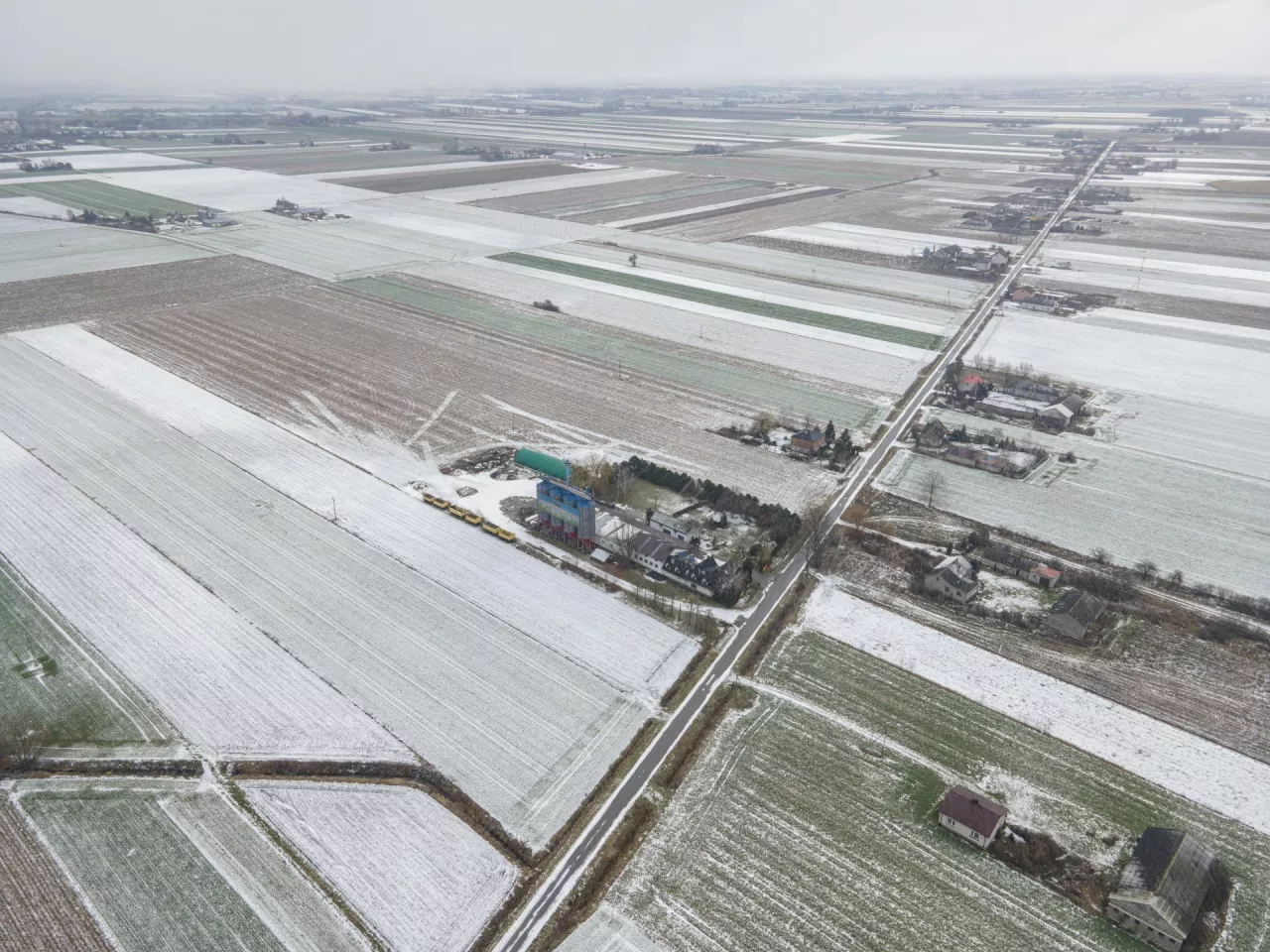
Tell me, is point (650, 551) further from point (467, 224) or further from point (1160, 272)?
point (467, 224)

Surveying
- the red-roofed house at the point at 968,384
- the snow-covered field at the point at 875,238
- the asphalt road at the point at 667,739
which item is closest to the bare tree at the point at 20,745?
the asphalt road at the point at 667,739

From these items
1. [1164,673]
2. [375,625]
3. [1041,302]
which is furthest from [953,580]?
[1041,302]

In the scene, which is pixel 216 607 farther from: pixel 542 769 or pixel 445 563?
pixel 542 769

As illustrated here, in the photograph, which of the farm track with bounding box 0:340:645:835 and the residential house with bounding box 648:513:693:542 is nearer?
the farm track with bounding box 0:340:645:835

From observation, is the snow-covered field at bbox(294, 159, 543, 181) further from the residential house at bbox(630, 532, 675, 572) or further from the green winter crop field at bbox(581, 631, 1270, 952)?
the green winter crop field at bbox(581, 631, 1270, 952)

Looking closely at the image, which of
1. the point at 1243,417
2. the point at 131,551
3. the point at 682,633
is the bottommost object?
the point at 131,551

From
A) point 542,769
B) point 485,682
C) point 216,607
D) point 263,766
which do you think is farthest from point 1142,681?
point 216,607

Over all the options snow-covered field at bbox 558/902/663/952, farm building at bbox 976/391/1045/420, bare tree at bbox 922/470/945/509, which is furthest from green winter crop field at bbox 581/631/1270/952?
farm building at bbox 976/391/1045/420

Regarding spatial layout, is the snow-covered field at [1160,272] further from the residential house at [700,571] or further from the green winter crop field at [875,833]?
the green winter crop field at [875,833]

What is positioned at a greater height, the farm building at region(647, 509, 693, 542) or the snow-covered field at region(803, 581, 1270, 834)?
the snow-covered field at region(803, 581, 1270, 834)
